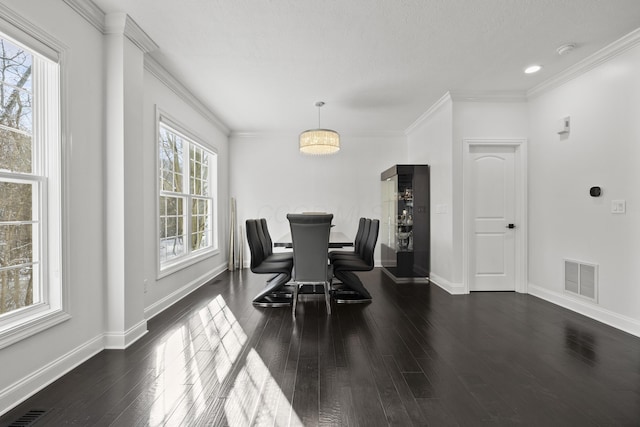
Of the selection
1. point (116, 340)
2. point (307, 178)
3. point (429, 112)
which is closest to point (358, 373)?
point (116, 340)

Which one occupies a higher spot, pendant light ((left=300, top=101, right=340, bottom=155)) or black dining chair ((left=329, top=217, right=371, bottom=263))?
pendant light ((left=300, top=101, right=340, bottom=155))

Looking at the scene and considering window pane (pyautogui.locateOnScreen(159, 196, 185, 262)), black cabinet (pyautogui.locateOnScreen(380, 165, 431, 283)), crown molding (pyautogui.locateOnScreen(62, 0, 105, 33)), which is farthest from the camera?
black cabinet (pyautogui.locateOnScreen(380, 165, 431, 283))

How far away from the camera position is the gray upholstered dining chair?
315 cm

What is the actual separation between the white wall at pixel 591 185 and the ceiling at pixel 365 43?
0.39 m

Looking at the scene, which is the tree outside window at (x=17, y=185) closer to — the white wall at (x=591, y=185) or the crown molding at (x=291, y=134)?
the crown molding at (x=291, y=134)

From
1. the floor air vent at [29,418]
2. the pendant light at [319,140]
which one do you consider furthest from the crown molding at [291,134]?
the floor air vent at [29,418]

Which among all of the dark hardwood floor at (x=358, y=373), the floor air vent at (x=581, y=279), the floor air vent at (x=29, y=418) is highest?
the floor air vent at (x=581, y=279)

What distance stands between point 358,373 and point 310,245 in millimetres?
1444

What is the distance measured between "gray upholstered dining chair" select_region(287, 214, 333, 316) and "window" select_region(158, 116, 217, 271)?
5.10 feet

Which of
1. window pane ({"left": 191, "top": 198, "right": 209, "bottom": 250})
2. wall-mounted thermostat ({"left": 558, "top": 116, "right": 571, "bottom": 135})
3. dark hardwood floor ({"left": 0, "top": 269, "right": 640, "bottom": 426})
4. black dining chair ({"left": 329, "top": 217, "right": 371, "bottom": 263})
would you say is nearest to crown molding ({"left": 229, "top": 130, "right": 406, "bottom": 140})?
window pane ({"left": 191, "top": 198, "right": 209, "bottom": 250})

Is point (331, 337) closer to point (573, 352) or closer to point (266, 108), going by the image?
point (573, 352)

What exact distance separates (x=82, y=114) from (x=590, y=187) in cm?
468

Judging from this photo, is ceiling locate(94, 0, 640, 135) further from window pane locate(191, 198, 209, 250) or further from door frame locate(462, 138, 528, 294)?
window pane locate(191, 198, 209, 250)

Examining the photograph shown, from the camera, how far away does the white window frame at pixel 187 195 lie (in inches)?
132
